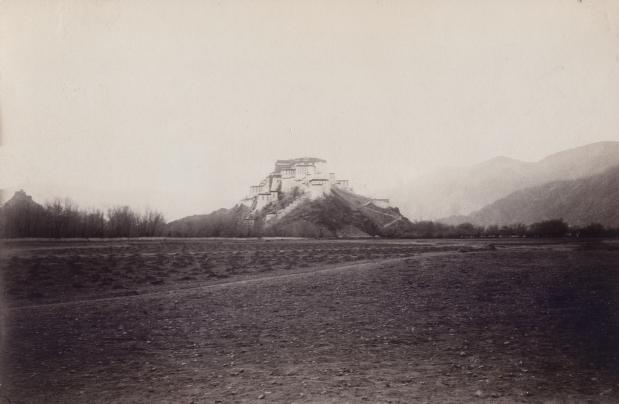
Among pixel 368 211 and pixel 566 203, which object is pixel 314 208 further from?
pixel 566 203

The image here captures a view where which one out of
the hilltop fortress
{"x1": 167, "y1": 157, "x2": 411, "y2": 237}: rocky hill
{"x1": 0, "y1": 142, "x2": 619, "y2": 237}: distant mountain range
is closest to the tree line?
{"x1": 0, "y1": 142, "x2": 619, "y2": 237}: distant mountain range

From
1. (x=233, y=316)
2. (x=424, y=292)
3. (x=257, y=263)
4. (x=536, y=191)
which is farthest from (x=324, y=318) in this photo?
(x=536, y=191)

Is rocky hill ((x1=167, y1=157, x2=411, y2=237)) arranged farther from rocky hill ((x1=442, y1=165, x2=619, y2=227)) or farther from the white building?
rocky hill ((x1=442, y1=165, x2=619, y2=227))

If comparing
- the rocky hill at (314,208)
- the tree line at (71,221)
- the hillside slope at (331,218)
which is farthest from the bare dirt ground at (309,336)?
the hillside slope at (331,218)

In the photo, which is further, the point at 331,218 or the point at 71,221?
the point at 331,218

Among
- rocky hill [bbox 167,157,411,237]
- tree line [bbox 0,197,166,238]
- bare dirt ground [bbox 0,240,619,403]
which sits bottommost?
bare dirt ground [bbox 0,240,619,403]

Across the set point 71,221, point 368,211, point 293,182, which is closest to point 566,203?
point 71,221

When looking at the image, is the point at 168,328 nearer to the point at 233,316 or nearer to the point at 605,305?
the point at 233,316
